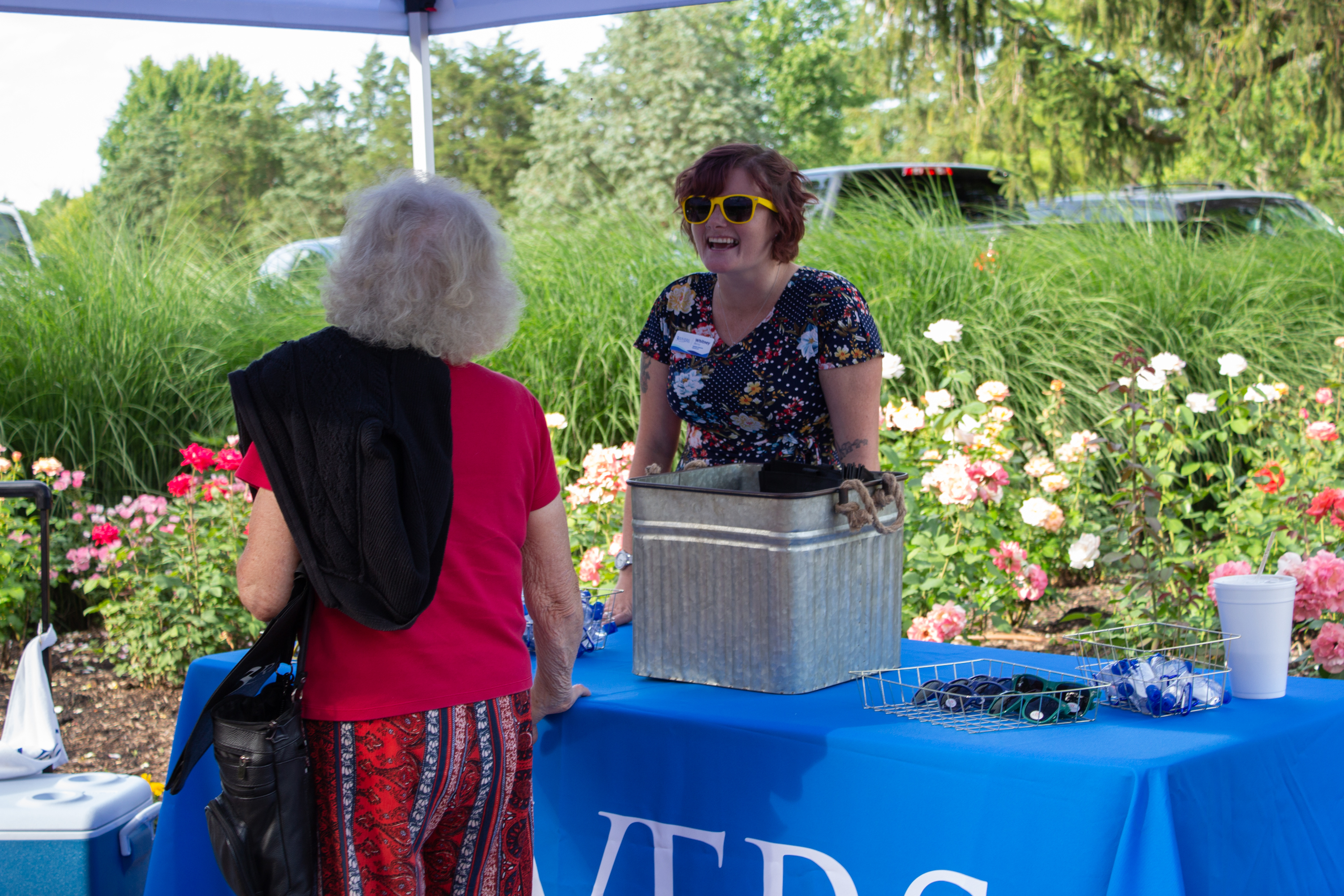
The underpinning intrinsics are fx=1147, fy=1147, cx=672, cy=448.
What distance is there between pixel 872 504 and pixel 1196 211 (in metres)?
7.26

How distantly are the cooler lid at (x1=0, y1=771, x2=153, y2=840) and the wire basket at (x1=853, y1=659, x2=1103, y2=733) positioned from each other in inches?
54.3

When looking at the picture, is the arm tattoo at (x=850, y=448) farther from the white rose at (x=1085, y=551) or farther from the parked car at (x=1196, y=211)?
the parked car at (x=1196, y=211)

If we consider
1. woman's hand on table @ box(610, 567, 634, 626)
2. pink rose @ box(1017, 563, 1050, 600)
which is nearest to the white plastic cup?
woman's hand on table @ box(610, 567, 634, 626)

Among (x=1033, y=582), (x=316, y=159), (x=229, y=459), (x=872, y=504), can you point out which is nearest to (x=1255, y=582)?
(x=872, y=504)

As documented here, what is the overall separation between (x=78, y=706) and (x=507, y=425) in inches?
131

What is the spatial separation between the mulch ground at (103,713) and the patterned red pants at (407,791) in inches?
91.9

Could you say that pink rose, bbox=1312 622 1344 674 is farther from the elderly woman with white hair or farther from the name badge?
the elderly woman with white hair

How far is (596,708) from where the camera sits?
1.75 metres

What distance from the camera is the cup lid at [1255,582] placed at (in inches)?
64.5

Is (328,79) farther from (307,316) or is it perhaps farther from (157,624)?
(157,624)

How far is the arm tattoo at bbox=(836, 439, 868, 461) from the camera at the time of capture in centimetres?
215

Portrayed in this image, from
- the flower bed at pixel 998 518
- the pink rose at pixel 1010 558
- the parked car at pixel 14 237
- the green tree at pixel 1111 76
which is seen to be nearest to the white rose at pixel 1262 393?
the flower bed at pixel 998 518

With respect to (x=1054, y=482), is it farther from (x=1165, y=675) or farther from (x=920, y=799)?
(x=920, y=799)

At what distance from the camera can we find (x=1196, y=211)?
7.86 m
